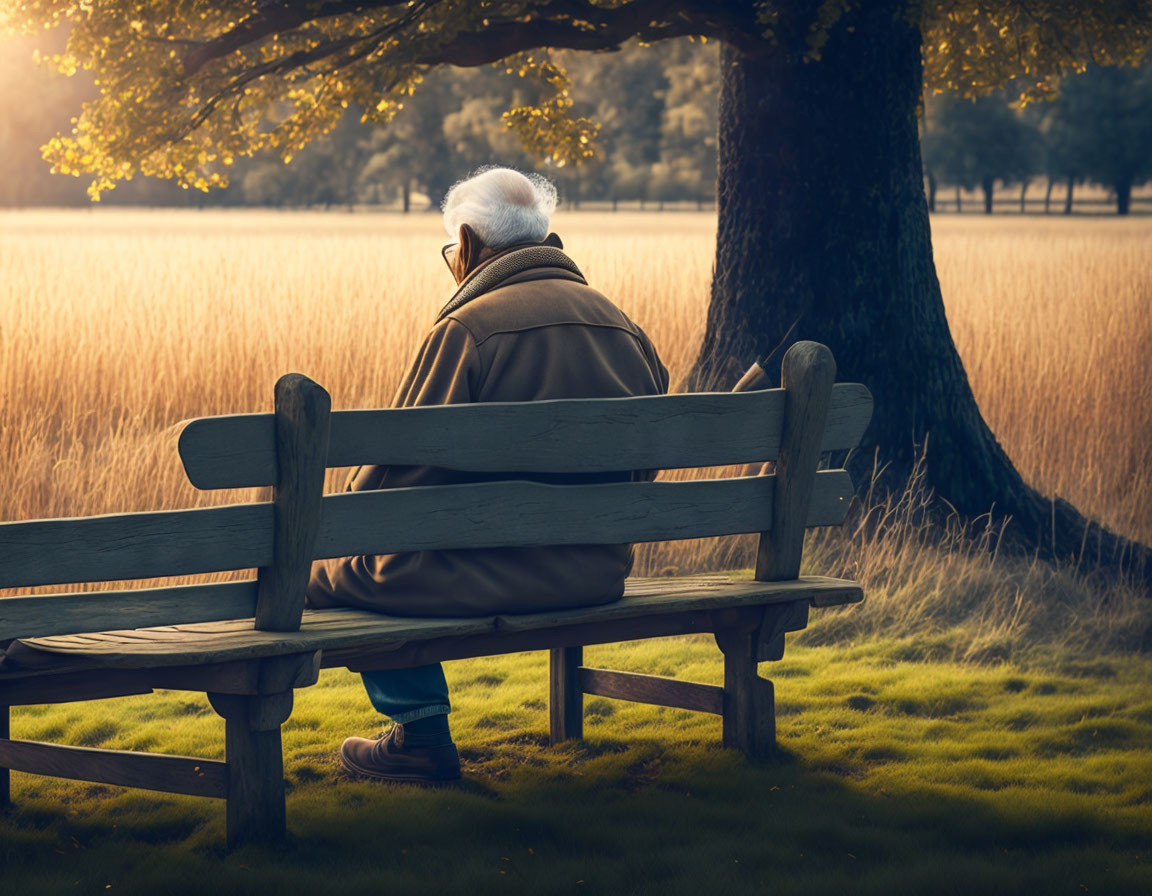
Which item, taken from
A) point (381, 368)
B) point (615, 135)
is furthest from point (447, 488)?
point (615, 135)

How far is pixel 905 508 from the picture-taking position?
6.85m

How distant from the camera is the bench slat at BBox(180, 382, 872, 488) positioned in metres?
3.15

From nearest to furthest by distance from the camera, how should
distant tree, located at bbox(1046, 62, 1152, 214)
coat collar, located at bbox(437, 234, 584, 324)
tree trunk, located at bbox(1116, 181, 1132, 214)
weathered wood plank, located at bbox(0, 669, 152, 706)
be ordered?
weathered wood plank, located at bbox(0, 669, 152, 706)
coat collar, located at bbox(437, 234, 584, 324)
distant tree, located at bbox(1046, 62, 1152, 214)
tree trunk, located at bbox(1116, 181, 1132, 214)

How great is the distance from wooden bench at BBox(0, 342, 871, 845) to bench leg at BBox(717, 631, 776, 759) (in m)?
0.03

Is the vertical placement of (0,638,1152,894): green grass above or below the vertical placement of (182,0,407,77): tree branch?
below

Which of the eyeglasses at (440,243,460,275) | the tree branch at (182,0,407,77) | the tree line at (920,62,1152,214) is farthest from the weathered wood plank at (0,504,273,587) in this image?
the tree line at (920,62,1152,214)

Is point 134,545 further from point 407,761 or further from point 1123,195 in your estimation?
point 1123,195

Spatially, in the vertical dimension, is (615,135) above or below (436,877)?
above

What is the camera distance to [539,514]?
3.56 m

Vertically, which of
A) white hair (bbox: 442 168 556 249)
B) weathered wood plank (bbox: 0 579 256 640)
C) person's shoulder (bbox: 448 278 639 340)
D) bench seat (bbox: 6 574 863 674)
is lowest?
bench seat (bbox: 6 574 863 674)

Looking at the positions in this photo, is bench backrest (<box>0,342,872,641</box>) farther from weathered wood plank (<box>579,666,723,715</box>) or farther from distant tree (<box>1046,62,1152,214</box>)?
distant tree (<box>1046,62,1152,214</box>)

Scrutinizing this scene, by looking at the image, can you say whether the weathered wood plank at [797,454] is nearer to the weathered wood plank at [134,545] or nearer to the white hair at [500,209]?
the white hair at [500,209]

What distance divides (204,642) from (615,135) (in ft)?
213

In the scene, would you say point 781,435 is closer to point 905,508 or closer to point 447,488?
point 447,488
